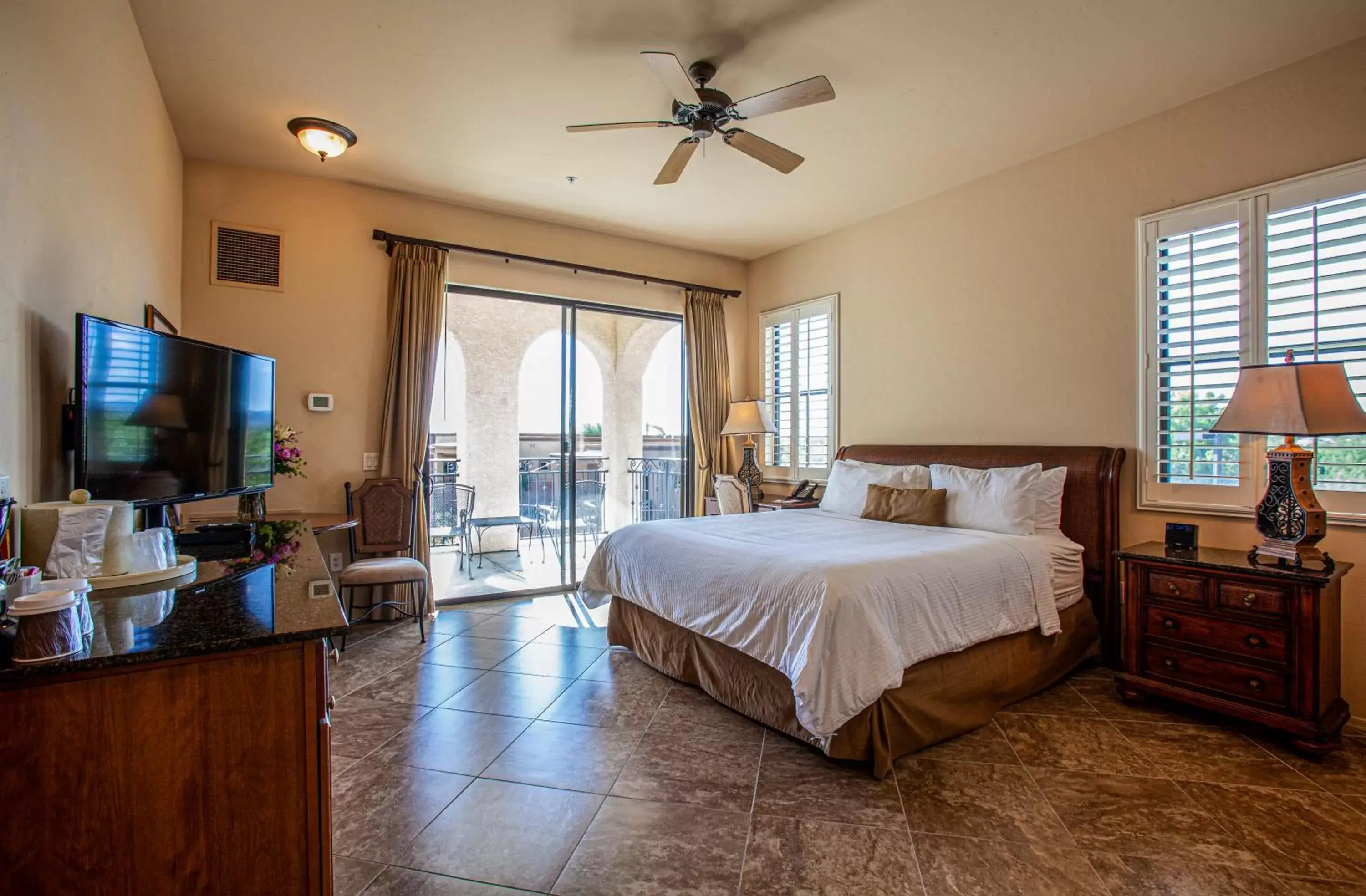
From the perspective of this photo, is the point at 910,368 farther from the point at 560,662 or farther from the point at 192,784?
the point at 192,784

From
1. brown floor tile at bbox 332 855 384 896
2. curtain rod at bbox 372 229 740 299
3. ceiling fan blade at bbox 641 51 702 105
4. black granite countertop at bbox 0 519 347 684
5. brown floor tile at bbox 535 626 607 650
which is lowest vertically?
brown floor tile at bbox 332 855 384 896

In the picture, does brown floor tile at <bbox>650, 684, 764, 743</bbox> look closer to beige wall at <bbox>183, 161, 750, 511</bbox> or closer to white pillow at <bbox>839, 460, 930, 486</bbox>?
white pillow at <bbox>839, 460, 930, 486</bbox>

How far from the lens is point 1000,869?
180 cm

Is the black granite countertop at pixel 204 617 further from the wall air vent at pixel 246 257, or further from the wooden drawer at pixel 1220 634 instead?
the wooden drawer at pixel 1220 634

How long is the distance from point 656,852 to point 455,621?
9.11 feet

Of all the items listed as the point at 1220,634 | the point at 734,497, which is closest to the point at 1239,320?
the point at 1220,634

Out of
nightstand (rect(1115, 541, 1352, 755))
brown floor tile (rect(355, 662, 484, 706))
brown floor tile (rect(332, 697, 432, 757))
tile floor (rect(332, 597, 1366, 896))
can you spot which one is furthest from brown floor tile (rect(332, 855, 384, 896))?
nightstand (rect(1115, 541, 1352, 755))

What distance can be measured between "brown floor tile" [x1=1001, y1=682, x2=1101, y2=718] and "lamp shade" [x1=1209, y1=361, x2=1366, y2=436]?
138cm

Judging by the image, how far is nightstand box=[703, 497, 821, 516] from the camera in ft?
16.1

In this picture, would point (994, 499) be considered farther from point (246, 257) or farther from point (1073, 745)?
point (246, 257)

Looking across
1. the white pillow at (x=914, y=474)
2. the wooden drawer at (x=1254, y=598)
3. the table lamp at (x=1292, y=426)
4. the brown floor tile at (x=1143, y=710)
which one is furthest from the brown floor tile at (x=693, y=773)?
the table lamp at (x=1292, y=426)

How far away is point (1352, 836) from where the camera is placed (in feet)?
6.35

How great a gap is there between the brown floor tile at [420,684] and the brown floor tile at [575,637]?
0.60 meters

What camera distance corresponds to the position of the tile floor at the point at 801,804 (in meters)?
1.77
